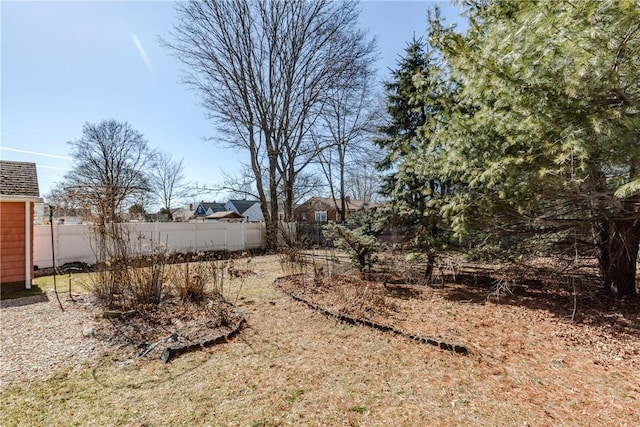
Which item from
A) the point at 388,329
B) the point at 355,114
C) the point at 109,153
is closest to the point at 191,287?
the point at 388,329

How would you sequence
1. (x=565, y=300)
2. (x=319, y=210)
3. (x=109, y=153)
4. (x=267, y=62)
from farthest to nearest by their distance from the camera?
(x=319, y=210) → (x=109, y=153) → (x=267, y=62) → (x=565, y=300)

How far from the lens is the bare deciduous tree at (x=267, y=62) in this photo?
13.3 metres

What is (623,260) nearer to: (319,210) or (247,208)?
(319,210)

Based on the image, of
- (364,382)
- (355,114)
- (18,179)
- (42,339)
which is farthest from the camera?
(355,114)

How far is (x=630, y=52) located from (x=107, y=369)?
19.2 feet

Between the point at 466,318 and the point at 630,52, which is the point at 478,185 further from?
the point at 630,52

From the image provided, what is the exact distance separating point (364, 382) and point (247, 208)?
132 ft

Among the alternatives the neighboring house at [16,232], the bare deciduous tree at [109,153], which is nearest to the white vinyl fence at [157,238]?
the neighboring house at [16,232]

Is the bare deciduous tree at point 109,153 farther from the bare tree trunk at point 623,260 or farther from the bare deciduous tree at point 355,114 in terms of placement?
the bare tree trunk at point 623,260

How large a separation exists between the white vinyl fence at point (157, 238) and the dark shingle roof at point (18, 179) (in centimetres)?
146

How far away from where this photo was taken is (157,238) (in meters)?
11.6

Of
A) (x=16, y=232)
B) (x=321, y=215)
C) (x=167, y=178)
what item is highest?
(x=167, y=178)

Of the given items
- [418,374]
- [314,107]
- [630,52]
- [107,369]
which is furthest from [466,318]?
[314,107]

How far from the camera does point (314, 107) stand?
15203mm
